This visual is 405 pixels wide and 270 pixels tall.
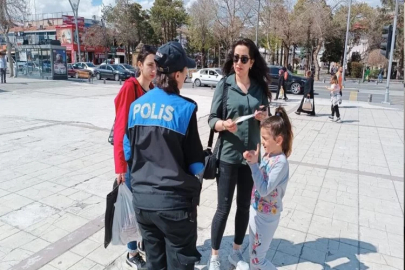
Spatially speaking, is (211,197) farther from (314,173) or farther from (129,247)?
Answer: (314,173)

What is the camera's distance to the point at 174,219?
5.77 ft

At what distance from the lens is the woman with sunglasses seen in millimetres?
2539

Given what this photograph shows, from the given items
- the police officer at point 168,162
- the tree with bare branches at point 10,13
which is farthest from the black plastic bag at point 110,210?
the tree with bare branches at point 10,13

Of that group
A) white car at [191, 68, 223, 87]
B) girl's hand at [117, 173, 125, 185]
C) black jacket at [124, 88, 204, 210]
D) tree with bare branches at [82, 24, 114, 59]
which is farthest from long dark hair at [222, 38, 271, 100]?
tree with bare branches at [82, 24, 114, 59]

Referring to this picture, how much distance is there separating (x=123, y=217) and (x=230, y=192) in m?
0.89

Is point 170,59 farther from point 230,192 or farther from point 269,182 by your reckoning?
point 230,192

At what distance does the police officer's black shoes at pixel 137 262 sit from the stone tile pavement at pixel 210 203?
122 millimetres

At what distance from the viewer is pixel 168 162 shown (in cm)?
176

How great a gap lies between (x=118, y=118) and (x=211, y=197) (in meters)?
2.24

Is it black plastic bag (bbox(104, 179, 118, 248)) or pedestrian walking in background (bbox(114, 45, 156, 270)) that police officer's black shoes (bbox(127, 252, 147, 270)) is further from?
black plastic bag (bbox(104, 179, 118, 248))

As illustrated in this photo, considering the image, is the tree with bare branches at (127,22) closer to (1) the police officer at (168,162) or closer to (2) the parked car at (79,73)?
(2) the parked car at (79,73)

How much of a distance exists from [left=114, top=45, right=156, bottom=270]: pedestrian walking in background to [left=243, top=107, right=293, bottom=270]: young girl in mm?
962

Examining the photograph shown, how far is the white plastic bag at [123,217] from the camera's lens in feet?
7.93

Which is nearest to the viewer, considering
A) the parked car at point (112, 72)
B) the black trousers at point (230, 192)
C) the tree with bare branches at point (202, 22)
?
the black trousers at point (230, 192)
